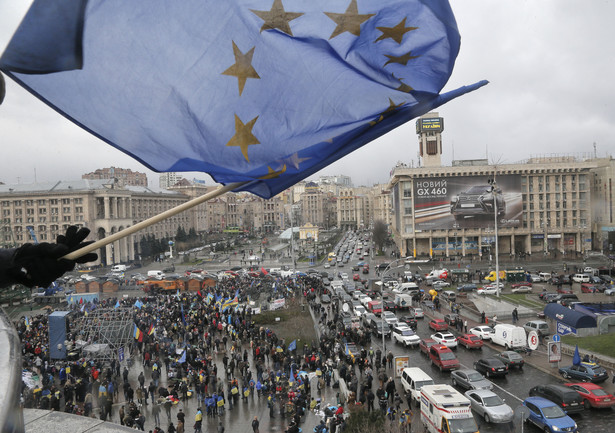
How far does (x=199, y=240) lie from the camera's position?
85250 millimetres

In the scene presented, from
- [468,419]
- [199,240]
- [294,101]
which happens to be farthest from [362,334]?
[199,240]

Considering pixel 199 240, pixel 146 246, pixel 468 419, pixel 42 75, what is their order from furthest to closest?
pixel 199 240 → pixel 146 246 → pixel 468 419 → pixel 42 75

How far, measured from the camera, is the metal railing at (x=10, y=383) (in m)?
1.50

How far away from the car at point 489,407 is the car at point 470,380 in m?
0.65

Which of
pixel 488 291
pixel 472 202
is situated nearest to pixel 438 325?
pixel 488 291

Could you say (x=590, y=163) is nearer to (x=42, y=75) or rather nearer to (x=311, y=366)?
(x=311, y=366)

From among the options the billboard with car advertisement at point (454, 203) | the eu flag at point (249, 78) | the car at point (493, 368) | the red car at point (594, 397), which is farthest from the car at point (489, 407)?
the billboard with car advertisement at point (454, 203)

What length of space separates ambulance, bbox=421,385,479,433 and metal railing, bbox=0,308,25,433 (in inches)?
438

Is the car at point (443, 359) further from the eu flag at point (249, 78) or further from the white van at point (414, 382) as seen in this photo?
the eu flag at point (249, 78)

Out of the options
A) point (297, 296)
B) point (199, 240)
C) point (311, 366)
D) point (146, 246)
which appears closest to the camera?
point (311, 366)

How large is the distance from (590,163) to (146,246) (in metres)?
60.3

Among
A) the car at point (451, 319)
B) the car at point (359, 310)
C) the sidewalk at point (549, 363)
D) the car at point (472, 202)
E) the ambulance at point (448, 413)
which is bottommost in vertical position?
the sidewalk at point (549, 363)

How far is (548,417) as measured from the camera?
11547mm

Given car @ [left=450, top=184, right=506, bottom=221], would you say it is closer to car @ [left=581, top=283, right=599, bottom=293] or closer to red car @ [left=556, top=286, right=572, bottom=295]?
red car @ [left=556, top=286, right=572, bottom=295]
